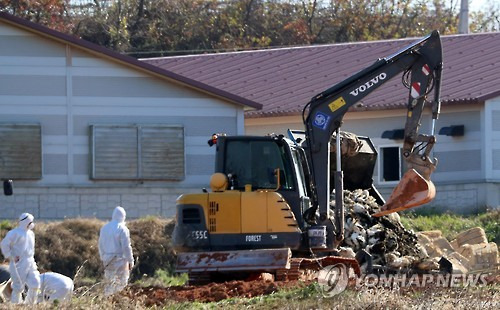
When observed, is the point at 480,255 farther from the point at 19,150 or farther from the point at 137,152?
the point at 19,150

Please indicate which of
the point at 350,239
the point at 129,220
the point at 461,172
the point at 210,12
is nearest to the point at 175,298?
the point at 350,239

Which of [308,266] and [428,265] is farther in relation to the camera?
[428,265]

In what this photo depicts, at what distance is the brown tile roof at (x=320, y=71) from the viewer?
100 ft

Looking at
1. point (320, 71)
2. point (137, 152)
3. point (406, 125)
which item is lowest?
point (137, 152)

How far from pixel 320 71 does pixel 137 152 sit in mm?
7298

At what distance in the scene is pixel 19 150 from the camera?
1115 inches

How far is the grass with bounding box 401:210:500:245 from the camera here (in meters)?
26.6

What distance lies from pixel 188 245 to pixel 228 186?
3.43ft

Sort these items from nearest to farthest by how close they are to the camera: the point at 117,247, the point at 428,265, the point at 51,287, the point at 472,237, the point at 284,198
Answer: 1. the point at 51,287
2. the point at 284,198
3. the point at 117,247
4. the point at 428,265
5. the point at 472,237

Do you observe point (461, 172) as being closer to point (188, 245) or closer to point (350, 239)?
point (350, 239)

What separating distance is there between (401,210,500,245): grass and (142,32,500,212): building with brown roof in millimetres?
1363

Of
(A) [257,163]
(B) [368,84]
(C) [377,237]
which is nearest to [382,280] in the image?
(A) [257,163]

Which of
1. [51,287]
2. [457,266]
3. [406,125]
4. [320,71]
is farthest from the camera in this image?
[320,71]

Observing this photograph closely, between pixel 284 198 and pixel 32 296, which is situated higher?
pixel 284 198
